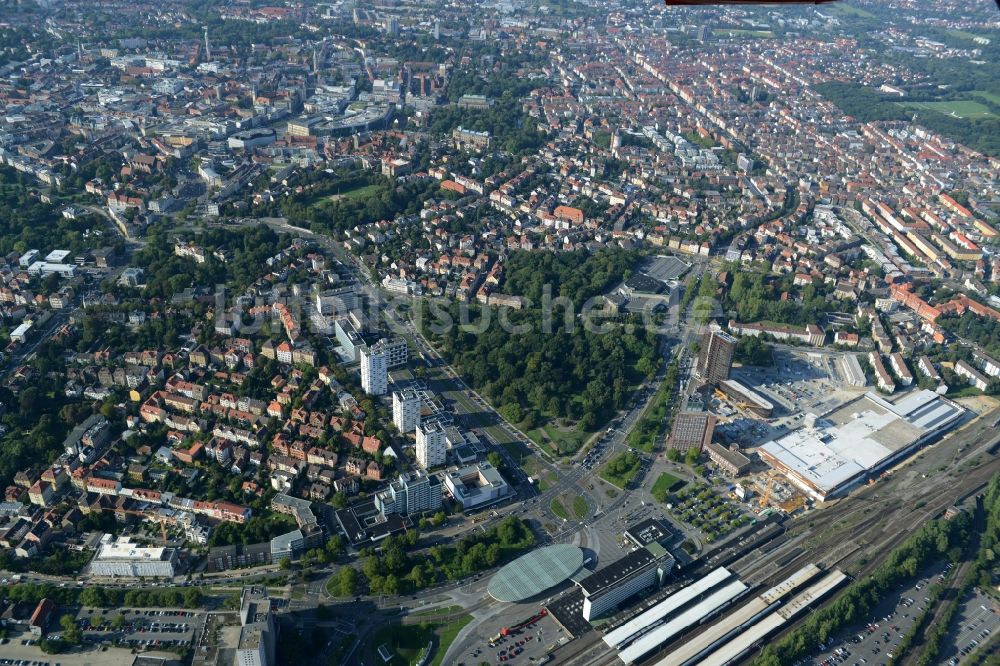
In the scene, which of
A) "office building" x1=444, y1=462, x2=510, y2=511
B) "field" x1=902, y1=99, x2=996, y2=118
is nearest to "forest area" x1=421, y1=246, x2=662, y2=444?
"office building" x1=444, y1=462, x2=510, y2=511

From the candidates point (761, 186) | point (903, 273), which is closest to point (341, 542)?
point (903, 273)

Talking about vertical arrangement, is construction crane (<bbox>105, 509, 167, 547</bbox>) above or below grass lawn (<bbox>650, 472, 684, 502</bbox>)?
below

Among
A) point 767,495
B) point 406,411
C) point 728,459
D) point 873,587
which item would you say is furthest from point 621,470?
point 873,587

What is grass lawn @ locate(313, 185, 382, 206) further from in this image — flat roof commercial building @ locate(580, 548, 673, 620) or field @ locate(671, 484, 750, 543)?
flat roof commercial building @ locate(580, 548, 673, 620)

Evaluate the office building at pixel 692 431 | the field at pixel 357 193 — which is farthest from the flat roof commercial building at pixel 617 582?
the field at pixel 357 193

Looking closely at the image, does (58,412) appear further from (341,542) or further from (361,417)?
(341,542)

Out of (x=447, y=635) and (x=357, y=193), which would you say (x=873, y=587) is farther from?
(x=357, y=193)
